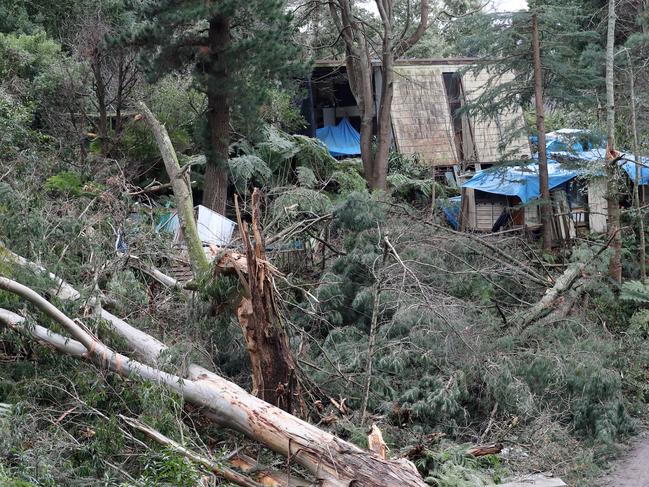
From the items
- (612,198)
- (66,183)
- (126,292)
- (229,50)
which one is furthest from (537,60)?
(126,292)

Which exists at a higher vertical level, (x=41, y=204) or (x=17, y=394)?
(x=41, y=204)

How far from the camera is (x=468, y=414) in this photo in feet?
30.1

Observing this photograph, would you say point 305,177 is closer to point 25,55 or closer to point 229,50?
point 229,50

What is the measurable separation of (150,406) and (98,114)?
1170 centimetres

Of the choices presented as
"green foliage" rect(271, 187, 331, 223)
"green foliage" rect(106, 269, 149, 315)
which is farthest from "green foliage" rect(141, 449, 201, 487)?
"green foliage" rect(271, 187, 331, 223)

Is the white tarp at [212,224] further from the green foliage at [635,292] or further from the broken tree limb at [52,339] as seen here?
the green foliage at [635,292]

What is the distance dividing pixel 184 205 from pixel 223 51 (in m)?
5.41

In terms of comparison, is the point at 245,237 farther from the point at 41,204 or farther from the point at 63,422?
the point at 41,204

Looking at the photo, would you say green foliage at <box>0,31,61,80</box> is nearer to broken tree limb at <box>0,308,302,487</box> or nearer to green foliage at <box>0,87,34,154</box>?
green foliage at <box>0,87,34,154</box>

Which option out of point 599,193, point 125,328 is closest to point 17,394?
point 125,328

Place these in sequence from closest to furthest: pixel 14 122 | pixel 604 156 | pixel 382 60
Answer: pixel 14 122 → pixel 604 156 → pixel 382 60

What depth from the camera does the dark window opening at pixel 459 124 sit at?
22188 millimetres

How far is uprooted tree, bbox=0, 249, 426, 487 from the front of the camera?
21.0 ft

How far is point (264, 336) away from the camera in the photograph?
816 cm
